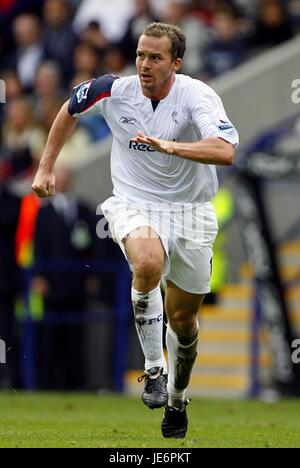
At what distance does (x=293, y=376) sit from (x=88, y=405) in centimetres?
272

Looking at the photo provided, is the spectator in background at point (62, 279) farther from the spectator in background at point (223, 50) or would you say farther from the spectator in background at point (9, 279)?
the spectator in background at point (223, 50)

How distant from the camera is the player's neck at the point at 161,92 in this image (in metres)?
9.55

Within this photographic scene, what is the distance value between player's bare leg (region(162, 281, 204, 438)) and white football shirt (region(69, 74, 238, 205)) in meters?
0.69

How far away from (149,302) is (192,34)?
402 inches

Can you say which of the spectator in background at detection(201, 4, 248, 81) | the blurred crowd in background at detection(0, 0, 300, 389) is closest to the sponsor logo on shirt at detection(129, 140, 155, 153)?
the blurred crowd in background at detection(0, 0, 300, 389)

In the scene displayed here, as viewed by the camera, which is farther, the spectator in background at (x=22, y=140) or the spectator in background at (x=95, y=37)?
the spectator in background at (x=95, y=37)

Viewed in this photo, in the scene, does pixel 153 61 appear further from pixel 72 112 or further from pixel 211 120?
pixel 72 112

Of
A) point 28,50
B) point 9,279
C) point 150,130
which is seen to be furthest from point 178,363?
point 28,50

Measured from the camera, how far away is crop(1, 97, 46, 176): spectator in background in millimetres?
18859

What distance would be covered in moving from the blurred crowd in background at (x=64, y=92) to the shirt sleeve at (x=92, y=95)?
698cm

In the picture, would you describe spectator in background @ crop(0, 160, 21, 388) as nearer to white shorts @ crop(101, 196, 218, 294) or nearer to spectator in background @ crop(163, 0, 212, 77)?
spectator in background @ crop(163, 0, 212, 77)

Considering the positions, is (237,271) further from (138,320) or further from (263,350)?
(138,320)

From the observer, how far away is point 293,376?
15.8 metres

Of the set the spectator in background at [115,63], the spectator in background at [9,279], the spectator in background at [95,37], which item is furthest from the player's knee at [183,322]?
the spectator in background at [95,37]
